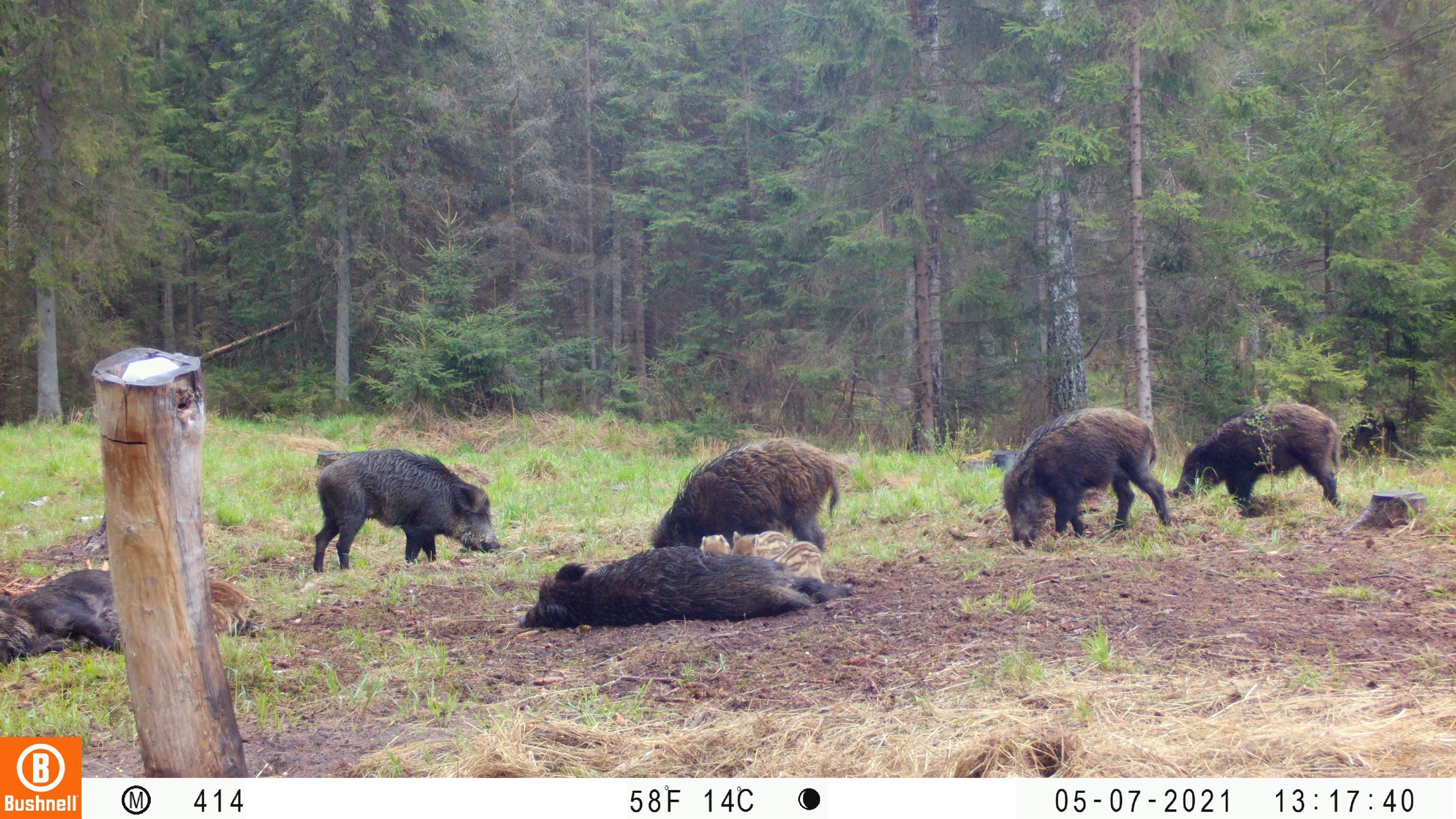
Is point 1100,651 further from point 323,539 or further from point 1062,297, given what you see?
point 1062,297

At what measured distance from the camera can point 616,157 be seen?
29328mm

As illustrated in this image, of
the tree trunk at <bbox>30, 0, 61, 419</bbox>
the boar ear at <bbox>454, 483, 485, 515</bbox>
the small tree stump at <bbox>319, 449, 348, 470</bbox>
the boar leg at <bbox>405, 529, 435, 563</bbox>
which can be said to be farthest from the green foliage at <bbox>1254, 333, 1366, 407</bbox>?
the tree trunk at <bbox>30, 0, 61, 419</bbox>

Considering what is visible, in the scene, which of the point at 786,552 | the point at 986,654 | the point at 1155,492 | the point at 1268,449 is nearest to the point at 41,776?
the point at 986,654

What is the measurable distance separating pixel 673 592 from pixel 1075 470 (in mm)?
3957

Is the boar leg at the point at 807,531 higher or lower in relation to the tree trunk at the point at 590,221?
lower

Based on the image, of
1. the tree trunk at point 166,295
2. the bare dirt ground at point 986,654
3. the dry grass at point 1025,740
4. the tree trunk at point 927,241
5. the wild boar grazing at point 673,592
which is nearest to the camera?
the dry grass at point 1025,740

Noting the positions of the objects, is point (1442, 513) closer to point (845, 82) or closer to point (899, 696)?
point (899, 696)

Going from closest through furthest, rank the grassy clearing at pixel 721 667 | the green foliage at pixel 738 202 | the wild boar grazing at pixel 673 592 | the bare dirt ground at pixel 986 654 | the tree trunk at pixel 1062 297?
the grassy clearing at pixel 721 667 → the bare dirt ground at pixel 986 654 → the wild boar grazing at pixel 673 592 → the green foliage at pixel 738 202 → the tree trunk at pixel 1062 297

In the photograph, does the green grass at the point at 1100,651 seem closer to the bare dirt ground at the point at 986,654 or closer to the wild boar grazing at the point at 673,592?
the bare dirt ground at the point at 986,654

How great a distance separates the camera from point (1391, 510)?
7.38 m

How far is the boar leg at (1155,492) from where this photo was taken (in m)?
8.15

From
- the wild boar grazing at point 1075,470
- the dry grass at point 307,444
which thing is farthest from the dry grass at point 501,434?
the wild boar grazing at point 1075,470

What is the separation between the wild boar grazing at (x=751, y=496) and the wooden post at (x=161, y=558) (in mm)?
4948
